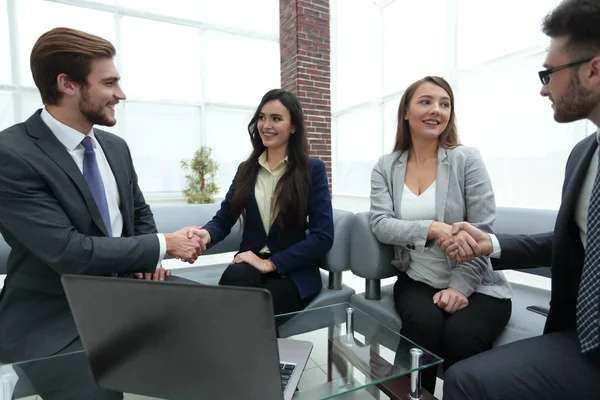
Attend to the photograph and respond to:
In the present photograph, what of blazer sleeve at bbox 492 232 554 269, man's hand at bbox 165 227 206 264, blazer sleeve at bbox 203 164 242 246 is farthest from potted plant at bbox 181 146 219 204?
blazer sleeve at bbox 492 232 554 269

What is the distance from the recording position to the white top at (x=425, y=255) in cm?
159

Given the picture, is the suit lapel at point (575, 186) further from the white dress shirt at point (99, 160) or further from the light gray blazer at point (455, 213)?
the white dress shirt at point (99, 160)

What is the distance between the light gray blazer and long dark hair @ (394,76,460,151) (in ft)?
0.29

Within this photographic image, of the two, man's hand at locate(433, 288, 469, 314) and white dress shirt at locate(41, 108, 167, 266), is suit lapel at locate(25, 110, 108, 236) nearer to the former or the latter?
white dress shirt at locate(41, 108, 167, 266)

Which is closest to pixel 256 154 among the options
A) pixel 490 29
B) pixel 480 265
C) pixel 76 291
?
pixel 480 265

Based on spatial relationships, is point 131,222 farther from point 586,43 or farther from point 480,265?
point 586,43

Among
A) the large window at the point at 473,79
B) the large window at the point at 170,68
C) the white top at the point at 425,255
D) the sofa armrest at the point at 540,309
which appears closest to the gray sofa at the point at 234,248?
the white top at the point at 425,255

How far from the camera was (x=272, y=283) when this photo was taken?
174 centimetres

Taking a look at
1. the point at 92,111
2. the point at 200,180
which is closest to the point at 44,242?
the point at 92,111

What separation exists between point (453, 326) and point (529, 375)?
40 cm

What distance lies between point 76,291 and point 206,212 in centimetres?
187

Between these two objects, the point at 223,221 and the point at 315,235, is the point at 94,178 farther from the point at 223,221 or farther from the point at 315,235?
the point at 315,235

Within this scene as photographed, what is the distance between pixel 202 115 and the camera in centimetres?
702

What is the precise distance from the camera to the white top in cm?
159
